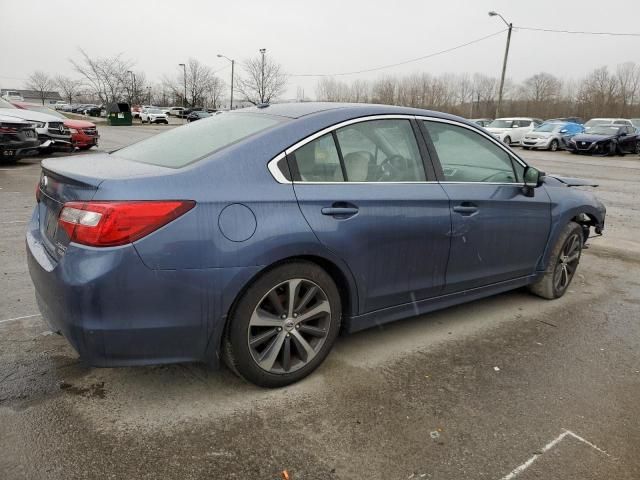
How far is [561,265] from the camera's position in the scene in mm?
4574

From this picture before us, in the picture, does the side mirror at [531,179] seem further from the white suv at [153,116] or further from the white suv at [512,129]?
the white suv at [153,116]

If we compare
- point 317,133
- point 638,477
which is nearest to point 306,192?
point 317,133

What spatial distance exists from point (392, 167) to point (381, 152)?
0.12 m

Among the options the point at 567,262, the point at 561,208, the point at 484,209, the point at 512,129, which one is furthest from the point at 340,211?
the point at 512,129

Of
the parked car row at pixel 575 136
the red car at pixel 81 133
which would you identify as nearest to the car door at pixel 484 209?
the red car at pixel 81 133

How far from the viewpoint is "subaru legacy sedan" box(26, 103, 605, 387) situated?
2.37 meters

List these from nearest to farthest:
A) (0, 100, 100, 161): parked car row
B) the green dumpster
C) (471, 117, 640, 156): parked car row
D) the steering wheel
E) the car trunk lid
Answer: the car trunk lid, the steering wheel, (0, 100, 100, 161): parked car row, (471, 117, 640, 156): parked car row, the green dumpster

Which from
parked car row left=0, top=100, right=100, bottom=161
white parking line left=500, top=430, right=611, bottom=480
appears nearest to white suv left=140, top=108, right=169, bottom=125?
parked car row left=0, top=100, right=100, bottom=161

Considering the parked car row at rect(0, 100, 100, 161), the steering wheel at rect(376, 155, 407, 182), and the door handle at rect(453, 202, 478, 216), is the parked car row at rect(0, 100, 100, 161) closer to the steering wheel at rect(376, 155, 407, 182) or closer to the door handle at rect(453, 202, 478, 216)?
the steering wheel at rect(376, 155, 407, 182)

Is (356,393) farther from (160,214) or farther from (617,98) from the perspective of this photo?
(617,98)

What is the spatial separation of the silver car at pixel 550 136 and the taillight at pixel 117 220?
28.3 metres

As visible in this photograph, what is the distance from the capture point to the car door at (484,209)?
11.6ft

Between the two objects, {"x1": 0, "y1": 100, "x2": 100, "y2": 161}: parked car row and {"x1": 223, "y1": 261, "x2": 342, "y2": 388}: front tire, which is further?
{"x1": 0, "y1": 100, "x2": 100, "y2": 161}: parked car row

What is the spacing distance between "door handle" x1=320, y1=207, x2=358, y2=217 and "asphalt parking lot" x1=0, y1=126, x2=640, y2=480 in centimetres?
101
